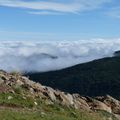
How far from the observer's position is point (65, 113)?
1863 inches

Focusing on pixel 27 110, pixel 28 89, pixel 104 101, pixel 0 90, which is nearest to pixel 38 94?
pixel 28 89

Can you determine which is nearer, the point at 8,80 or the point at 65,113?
the point at 65,113

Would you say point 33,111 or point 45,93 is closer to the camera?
point 33,111

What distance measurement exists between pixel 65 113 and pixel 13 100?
4.79 metres

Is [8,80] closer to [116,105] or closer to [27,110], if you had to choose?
[27,110]

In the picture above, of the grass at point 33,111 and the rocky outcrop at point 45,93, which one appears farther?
the rocky outcrop at point 45,93

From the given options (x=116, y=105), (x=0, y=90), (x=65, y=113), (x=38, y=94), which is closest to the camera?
(x=65, y=113)

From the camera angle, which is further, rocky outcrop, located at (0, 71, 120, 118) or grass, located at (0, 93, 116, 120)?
rocky outcrop, located at (0, 71, 120, 118)

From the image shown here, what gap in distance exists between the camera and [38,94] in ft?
176

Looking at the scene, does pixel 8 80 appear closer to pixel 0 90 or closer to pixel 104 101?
pixel 0 90

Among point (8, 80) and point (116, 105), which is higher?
point (8, 80)

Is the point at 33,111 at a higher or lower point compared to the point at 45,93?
higher

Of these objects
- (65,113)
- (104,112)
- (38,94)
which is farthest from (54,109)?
(104,112)

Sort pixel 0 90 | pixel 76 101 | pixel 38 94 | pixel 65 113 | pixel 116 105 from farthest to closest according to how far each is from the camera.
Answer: pixel 116 105 < pixel 76 101 < pixel 38 94 < pixel 0 90 < pixel 65 113
